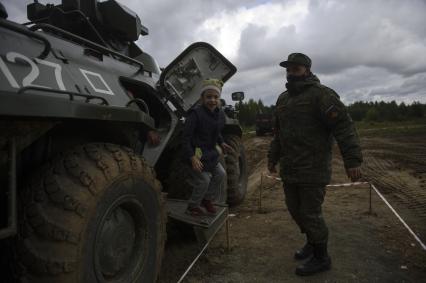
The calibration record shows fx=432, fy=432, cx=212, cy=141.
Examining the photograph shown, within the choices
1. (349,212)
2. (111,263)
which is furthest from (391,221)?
(111,263)

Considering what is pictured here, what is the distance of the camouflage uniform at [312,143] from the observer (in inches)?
134

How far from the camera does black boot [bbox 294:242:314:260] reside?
12.5 feet

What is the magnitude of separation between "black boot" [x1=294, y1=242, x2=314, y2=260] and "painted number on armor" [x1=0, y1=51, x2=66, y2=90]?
8.21 feet

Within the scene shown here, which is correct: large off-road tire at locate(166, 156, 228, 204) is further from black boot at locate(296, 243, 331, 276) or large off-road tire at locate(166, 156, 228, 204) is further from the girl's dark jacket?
black boot at locate(296, 243, 331, 276)

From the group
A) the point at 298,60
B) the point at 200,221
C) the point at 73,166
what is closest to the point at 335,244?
the point at 200,221

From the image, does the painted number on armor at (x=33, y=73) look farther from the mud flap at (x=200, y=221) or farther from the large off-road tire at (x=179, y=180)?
the large off-road tire at (x=179, y=180)

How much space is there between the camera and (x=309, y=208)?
3.54 m

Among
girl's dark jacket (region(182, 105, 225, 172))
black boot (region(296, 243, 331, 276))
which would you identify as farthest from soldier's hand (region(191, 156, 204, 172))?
black boot (region(296, 243, 331, 276))

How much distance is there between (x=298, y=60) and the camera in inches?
142

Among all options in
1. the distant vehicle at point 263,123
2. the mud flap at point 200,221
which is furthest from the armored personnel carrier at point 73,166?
the distant vehicle at point 263,123

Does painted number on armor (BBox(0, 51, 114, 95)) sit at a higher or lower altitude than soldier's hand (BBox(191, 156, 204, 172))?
higher

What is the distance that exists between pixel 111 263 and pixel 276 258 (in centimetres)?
185

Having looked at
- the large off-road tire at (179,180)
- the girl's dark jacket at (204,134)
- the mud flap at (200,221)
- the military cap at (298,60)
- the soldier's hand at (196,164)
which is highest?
the military cap at (298,60)

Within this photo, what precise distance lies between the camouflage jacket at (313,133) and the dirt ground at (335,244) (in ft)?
2.55
